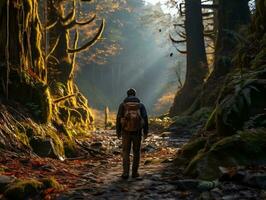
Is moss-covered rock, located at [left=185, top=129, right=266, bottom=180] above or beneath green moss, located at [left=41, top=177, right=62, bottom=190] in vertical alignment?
above

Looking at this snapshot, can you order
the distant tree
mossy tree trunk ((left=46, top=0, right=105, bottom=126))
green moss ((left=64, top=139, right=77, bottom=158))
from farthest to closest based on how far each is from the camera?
the distant tree → mossy tree trunk ((left=46, top=0, right=105, bottom=126)) → green moss ((left=64, top=139, right=77, bottom=158))

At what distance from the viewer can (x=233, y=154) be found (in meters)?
7.18

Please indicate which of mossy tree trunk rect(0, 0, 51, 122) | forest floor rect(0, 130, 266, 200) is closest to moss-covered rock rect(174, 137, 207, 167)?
forest floor rect(0, 130, 266, 200)

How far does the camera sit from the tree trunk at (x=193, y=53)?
79.4 feet

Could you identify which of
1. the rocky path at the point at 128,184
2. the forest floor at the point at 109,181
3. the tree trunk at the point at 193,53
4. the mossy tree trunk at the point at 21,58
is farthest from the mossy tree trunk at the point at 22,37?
the tree trunk at the point at 193,53

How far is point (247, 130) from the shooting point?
24.8ft

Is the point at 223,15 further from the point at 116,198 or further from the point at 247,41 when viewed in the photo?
the point at 116,198

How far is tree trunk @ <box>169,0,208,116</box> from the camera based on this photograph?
24.2m

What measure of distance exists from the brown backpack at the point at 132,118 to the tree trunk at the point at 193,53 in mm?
15693

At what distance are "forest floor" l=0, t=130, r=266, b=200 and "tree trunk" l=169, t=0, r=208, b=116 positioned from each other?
13.4 metres

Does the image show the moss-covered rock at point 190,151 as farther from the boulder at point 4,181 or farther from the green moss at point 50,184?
the boulder at point 4,181

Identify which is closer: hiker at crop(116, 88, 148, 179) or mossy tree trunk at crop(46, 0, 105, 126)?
hiker at crop(116, 88, 148, 179)

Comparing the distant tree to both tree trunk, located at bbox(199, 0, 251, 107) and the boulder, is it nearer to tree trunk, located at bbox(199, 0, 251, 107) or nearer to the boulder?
tree trunk, located at bbox(199, 0, 251, 107)

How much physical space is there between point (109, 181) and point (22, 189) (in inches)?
77.7
